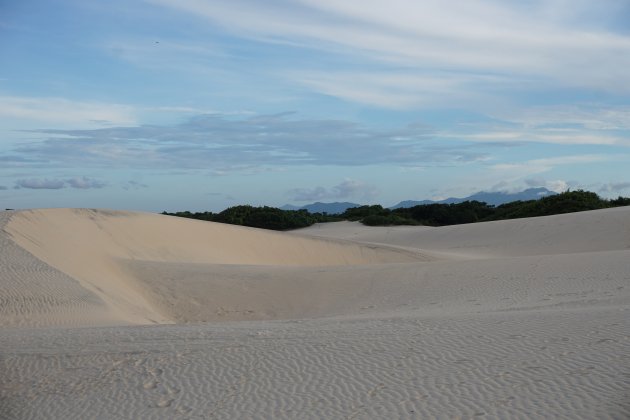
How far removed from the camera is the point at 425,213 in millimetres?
37000

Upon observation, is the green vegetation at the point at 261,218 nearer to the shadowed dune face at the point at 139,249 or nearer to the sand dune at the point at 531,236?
the sand dune at the point at 531,236

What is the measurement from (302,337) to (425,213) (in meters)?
31.6

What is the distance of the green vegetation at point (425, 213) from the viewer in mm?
30203

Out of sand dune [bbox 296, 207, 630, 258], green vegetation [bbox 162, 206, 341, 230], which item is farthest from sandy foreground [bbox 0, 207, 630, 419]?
green vegetation [bbox 162, 206, 341, 230]

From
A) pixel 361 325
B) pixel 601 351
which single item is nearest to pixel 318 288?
pixel 361 325

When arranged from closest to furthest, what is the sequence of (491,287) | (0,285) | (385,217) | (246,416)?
(246,416)
(0,285)
(491,287)
(385,217)

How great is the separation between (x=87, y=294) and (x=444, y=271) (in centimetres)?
596

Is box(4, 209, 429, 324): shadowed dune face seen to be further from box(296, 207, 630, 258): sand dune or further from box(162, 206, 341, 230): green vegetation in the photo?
box(162, 206, 341, 230): green vegetation

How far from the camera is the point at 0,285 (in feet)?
29.6

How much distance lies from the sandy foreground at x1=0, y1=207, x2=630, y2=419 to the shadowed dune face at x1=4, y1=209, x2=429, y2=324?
0.24ft

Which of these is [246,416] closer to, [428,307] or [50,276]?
[428,307]

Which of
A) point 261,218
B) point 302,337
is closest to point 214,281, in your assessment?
point 302,337

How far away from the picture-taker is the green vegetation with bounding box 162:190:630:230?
30203 millimetres

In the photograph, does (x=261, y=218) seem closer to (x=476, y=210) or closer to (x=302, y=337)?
(x=476, y=210)
